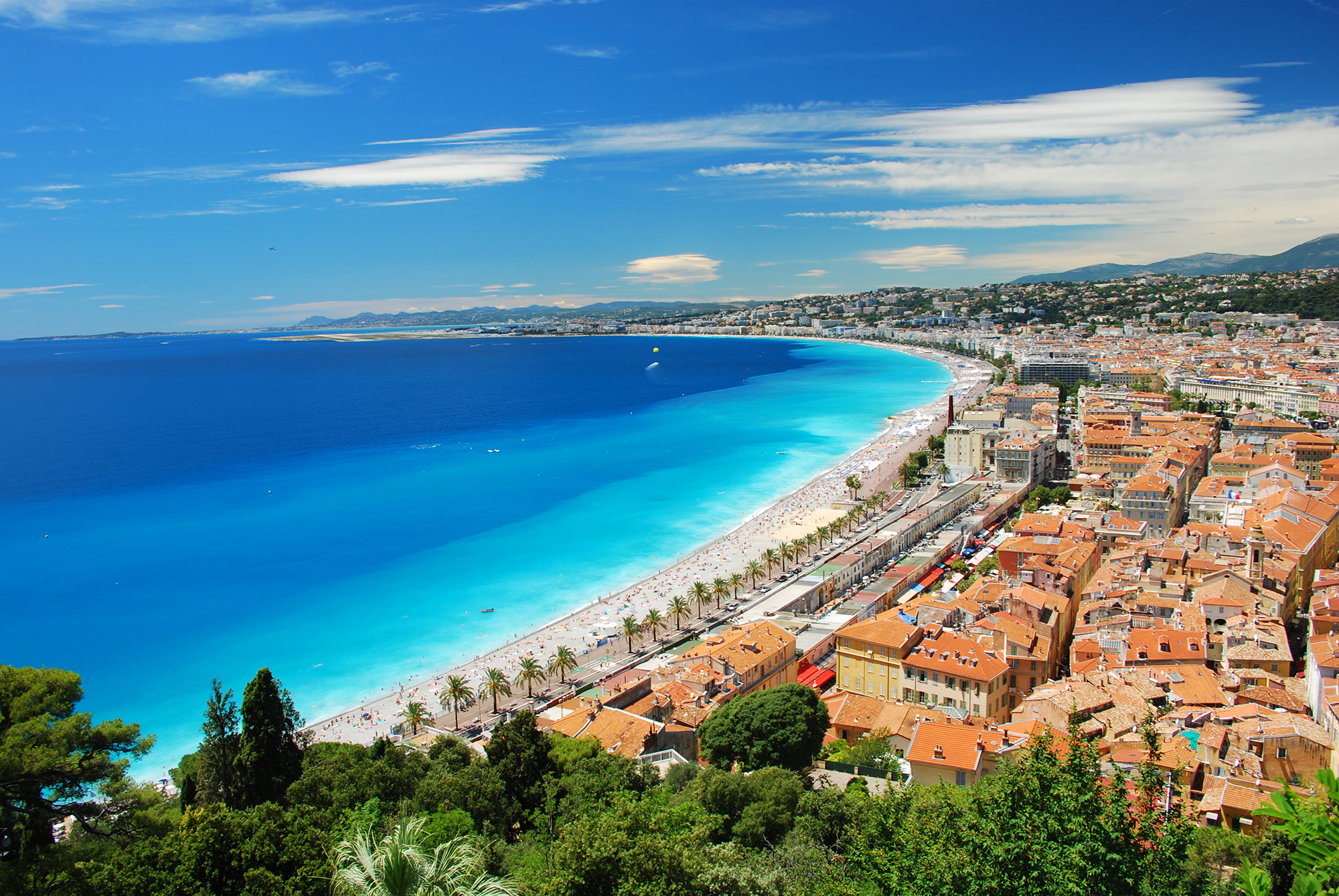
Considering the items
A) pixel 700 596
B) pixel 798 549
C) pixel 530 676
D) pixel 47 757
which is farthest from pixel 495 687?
pixel 798 549

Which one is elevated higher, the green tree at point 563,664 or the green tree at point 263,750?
the green tree at point 263,750

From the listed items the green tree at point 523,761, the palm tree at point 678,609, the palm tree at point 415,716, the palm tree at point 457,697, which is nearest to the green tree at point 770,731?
the green tree at point 523,761

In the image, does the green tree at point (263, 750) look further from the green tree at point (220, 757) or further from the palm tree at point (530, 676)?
the palm tree at point (530, 676)

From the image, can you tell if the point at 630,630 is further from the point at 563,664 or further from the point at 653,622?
the point at 563,664

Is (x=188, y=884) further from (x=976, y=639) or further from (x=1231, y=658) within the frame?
(x=1231, y=658)

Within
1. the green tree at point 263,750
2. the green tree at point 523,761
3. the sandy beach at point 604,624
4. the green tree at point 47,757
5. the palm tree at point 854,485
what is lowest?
the sandy beach at point 604,624

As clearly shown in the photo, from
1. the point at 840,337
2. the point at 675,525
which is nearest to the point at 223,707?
the point at 675,525
